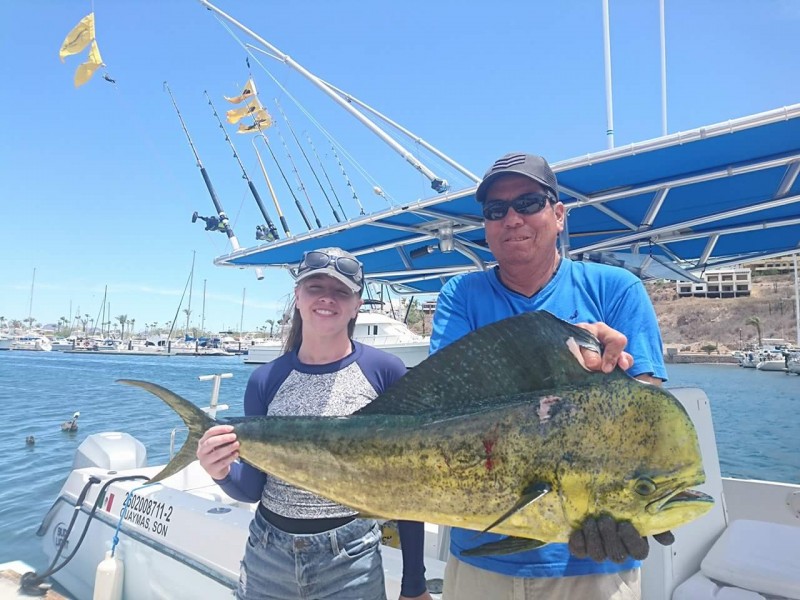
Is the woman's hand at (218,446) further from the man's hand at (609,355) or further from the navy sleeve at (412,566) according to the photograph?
the man's hand at (609,355)

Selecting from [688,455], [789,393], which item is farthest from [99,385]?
[789,393]

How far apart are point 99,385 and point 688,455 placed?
119 ft

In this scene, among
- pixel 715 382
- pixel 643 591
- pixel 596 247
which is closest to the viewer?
pixel 643 591

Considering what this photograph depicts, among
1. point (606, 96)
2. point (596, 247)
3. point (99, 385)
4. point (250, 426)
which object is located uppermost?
point (606, 96)

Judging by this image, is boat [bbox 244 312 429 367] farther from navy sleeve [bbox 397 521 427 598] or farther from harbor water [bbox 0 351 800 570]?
navy sleeve [bbox 397 521 427 598]

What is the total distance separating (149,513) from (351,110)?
882 cm

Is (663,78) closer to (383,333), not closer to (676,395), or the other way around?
(676,395)

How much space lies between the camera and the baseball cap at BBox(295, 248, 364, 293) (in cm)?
227

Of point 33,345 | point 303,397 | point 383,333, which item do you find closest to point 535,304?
point 303,397

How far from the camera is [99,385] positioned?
105ft

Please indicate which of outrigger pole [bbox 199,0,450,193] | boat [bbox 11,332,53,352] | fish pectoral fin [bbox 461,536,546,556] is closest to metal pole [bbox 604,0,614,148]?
outrigger pole [bbox 199,0,450,193]

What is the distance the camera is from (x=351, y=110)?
1095 centimetres

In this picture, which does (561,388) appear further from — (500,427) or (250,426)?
(250,426)

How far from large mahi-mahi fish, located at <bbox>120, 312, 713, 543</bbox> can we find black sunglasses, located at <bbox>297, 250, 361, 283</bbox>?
84 cm
